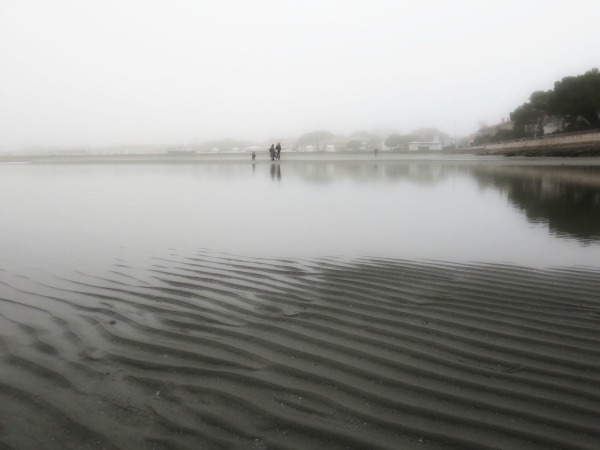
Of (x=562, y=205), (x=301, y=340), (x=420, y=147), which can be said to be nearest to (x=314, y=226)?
(x=301, y=340)

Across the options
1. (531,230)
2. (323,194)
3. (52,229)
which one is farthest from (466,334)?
(323,194)

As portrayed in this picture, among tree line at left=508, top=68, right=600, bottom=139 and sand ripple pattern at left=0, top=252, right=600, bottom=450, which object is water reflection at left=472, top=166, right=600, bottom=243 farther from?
tree line at left=508, top=68, right=600, bottom=139

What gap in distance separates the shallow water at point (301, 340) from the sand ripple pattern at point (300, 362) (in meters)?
0.02

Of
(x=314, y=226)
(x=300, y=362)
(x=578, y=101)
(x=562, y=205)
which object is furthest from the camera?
(x=578, y=101)

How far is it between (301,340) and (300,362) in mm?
428

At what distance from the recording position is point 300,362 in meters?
3.85

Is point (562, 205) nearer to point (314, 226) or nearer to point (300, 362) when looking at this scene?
point (314, 226)

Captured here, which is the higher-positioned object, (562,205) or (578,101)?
(578,101)

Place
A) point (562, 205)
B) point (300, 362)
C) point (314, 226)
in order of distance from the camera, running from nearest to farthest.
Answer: point (300, 362), point (314, 226), point (562, 205)

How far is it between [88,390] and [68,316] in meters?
1.75

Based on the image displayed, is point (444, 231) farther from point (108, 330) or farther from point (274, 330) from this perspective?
point (108, 330)

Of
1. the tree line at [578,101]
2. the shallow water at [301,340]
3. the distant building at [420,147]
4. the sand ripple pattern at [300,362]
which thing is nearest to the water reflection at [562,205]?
the shallow water at [301,340]

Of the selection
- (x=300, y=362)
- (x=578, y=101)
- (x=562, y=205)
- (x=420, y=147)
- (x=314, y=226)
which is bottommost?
(x=300, y=362)

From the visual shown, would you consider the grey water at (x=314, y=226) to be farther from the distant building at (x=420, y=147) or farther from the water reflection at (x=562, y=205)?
the distant building at (x=420, y=147)
